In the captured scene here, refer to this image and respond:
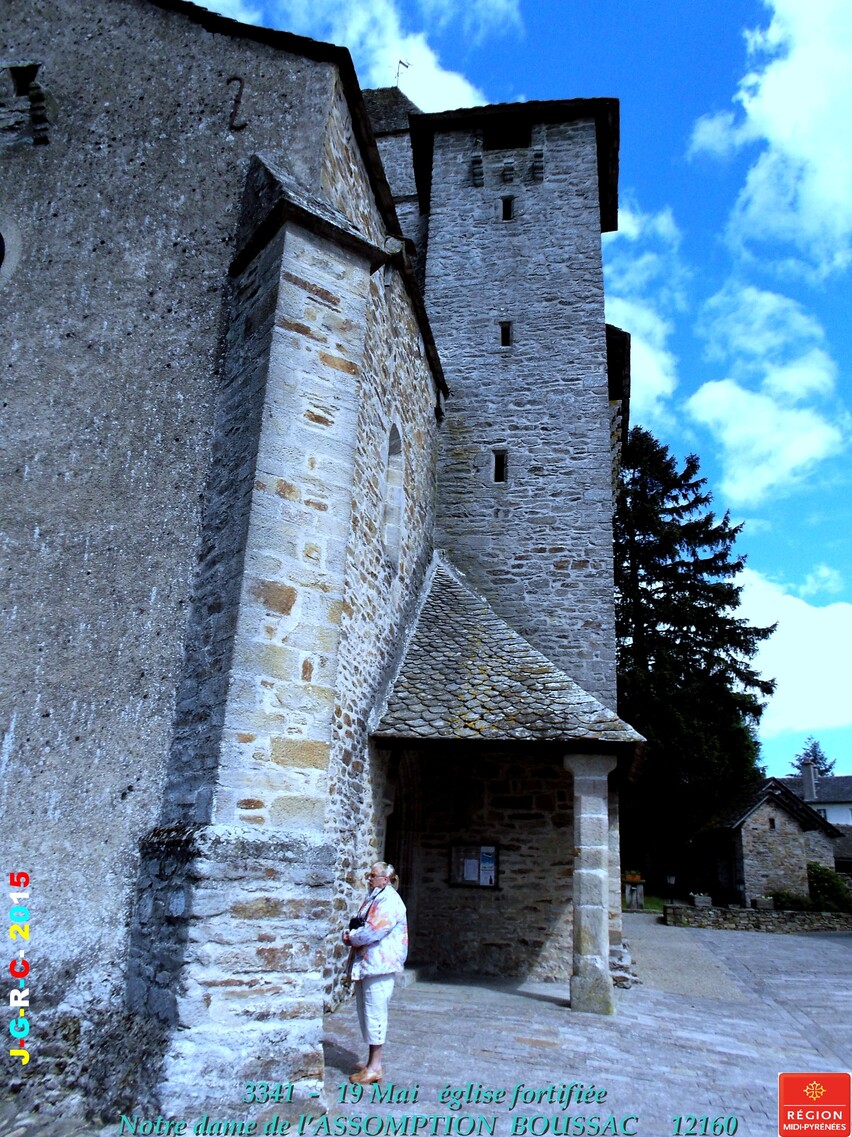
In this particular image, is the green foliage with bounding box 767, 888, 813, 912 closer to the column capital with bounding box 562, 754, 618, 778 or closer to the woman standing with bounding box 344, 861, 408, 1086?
the column capital with bounding box 562, 754, 618, 778

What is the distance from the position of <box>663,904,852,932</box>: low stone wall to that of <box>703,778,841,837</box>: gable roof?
4.20 m

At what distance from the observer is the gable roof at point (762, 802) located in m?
26.0

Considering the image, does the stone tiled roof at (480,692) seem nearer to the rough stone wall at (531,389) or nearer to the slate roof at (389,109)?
the rough stone wall at (531,389)

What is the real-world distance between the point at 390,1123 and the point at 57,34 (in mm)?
9122

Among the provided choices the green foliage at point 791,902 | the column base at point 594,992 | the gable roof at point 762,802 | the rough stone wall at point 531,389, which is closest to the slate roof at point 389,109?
the rough stone wall at point 531,389

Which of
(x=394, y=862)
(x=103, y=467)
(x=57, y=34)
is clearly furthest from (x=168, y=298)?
(x=394, y=862)

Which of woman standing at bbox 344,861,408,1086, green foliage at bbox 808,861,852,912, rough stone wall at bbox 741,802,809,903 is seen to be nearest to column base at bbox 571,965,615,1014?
woman standing at bbox 344,861,408,1086

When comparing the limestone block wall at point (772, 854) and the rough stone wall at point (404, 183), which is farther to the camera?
the limestone block wall at point (772, 854)

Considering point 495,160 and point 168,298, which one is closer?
point 168,298

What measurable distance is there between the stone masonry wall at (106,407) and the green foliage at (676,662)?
17804mm

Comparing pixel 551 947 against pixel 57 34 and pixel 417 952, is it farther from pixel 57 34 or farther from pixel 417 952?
pixel 57 34

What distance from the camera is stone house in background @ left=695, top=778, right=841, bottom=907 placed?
84.8ft

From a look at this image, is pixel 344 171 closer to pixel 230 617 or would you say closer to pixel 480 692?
pixel 230 617

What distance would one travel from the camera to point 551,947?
9648 millimetres
